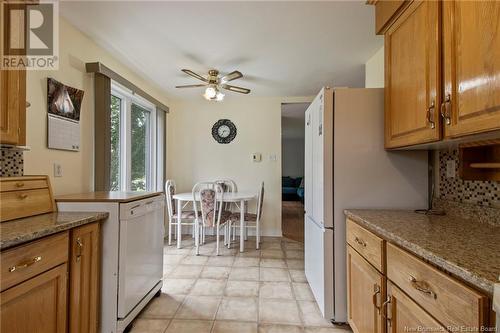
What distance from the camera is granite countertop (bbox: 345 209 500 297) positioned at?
70cm

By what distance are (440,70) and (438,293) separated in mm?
930

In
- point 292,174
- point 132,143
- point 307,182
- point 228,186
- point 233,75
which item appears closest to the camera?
point 307,182

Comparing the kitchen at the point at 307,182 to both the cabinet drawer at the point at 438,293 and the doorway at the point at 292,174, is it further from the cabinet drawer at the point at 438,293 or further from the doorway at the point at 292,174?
the doorway at the point at 292,174

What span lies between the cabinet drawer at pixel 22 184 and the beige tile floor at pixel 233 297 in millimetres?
Result: 1138

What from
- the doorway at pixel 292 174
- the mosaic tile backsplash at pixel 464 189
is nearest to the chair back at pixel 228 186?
the doorway at pixel 292 174

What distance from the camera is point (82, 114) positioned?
2221mm

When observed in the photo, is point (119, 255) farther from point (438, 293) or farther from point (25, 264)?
point (438, 293)

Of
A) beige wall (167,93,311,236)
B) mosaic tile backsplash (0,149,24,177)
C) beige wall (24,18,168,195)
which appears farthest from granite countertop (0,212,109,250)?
beige wall (167,93,311,236)

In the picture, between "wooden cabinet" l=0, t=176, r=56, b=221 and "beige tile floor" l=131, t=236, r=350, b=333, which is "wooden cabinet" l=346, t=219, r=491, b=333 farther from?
"wooden cabinet" l=0, t=176, r=56, b=221

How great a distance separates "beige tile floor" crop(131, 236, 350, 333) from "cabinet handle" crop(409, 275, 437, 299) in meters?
1.06

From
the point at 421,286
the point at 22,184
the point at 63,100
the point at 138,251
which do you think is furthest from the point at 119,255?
the point at 421,286

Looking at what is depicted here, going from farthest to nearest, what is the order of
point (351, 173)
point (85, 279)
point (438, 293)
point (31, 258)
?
point (351, 173), point (85, 279), point (31, 258), point (438, 293)

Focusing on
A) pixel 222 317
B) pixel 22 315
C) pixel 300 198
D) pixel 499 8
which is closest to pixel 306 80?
pixel 499 8

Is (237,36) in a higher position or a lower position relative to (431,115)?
higher
